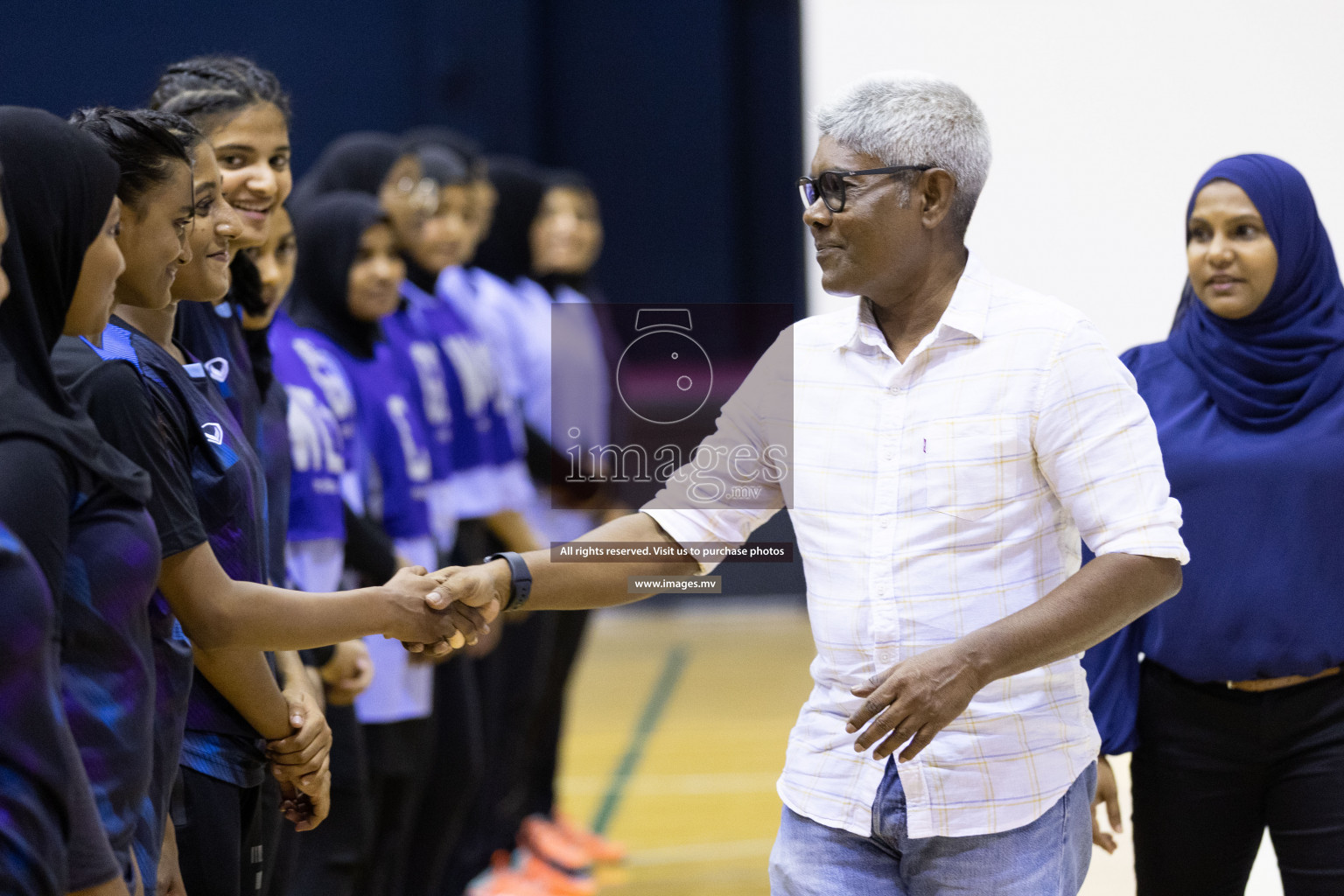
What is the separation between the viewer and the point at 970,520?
76.8 inches

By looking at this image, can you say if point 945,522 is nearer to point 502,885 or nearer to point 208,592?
point 208,592

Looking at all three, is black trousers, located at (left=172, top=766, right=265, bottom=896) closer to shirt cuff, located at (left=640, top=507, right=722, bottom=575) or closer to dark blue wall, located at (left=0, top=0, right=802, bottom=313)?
shirt cuff, located at (left=640, top=507, right=722, bottom=575)

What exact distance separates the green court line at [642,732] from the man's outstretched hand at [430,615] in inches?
128

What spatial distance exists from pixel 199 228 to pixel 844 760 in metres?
1.19

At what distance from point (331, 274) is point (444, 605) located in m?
1.65

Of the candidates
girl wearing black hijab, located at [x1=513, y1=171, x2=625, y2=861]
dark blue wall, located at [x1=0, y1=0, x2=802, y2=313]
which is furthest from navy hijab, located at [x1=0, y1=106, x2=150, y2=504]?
dark blue wall, located at [x1=0, y1=0, x2=802, y2=313]

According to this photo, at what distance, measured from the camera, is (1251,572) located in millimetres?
2410

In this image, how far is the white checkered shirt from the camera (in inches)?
75.4

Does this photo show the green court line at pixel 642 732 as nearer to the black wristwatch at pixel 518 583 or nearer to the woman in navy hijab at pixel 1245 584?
the woman in navy hijab at pixel 1245 584

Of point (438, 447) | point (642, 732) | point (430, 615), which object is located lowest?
point (642, 732)

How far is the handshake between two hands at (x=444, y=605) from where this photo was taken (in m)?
2.17

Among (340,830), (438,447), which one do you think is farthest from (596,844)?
(340,830)

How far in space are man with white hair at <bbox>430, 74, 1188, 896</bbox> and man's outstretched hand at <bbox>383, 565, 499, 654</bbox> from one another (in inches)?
20.4

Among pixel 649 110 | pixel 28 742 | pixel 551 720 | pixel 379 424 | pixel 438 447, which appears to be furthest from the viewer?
pixel 649 110
